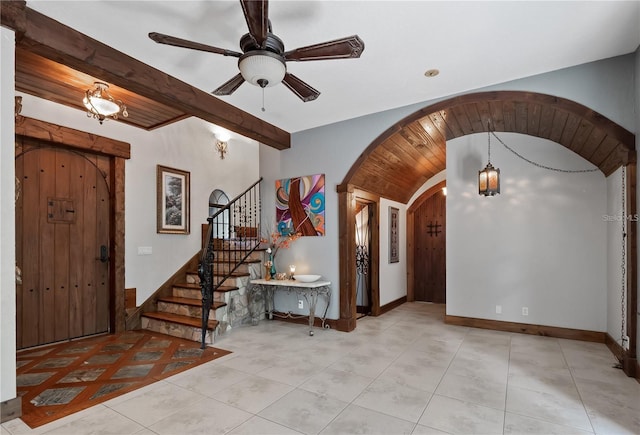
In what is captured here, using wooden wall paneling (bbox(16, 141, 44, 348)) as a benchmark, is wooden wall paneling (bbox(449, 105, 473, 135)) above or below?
above

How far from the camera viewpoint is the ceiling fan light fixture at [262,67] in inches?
92.0

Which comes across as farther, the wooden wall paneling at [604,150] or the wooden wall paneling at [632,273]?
the wooden wall paneling at [604,150]

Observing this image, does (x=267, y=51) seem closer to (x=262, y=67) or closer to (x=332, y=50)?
(x=262, y=67)

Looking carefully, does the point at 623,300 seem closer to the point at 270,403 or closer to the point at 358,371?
the point at 358,371

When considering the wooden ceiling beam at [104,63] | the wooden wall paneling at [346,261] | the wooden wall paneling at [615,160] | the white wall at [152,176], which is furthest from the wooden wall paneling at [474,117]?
the white wall at [152,176]

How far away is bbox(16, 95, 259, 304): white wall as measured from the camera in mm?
4527

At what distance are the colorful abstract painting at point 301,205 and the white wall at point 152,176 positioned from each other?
61.0 inches

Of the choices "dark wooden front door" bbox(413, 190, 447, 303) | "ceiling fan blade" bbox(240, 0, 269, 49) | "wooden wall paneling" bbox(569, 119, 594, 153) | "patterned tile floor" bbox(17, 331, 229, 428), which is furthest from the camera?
"dark wooden front door" bbox(413, 190, 447, 303)

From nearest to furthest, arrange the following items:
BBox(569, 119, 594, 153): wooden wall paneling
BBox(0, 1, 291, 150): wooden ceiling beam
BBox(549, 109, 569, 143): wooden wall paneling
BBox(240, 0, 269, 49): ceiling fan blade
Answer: BBox(240, 0, 269, 49): ceiling fan blade → BBox(0, 1, 291, 150): wooden ceiling beam → BBox(569, 119, 594, 153): wooden wall paneling → BBox(549, 109, 569, 143): wooden wall paneling

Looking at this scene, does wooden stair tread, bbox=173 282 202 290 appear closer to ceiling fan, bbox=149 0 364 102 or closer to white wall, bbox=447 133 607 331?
ceiling fan, bbox=149 0 364 102

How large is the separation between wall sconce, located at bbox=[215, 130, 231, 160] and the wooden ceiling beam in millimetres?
2059

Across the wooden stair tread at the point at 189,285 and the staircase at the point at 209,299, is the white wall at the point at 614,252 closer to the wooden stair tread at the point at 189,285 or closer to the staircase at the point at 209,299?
the staircase at the point at 209,299

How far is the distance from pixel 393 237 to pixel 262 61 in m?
4.74

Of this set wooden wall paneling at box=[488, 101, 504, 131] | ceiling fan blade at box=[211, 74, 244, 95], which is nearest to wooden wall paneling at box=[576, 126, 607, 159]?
wooden wall paneling at box=[488, 101, 504, 131]
